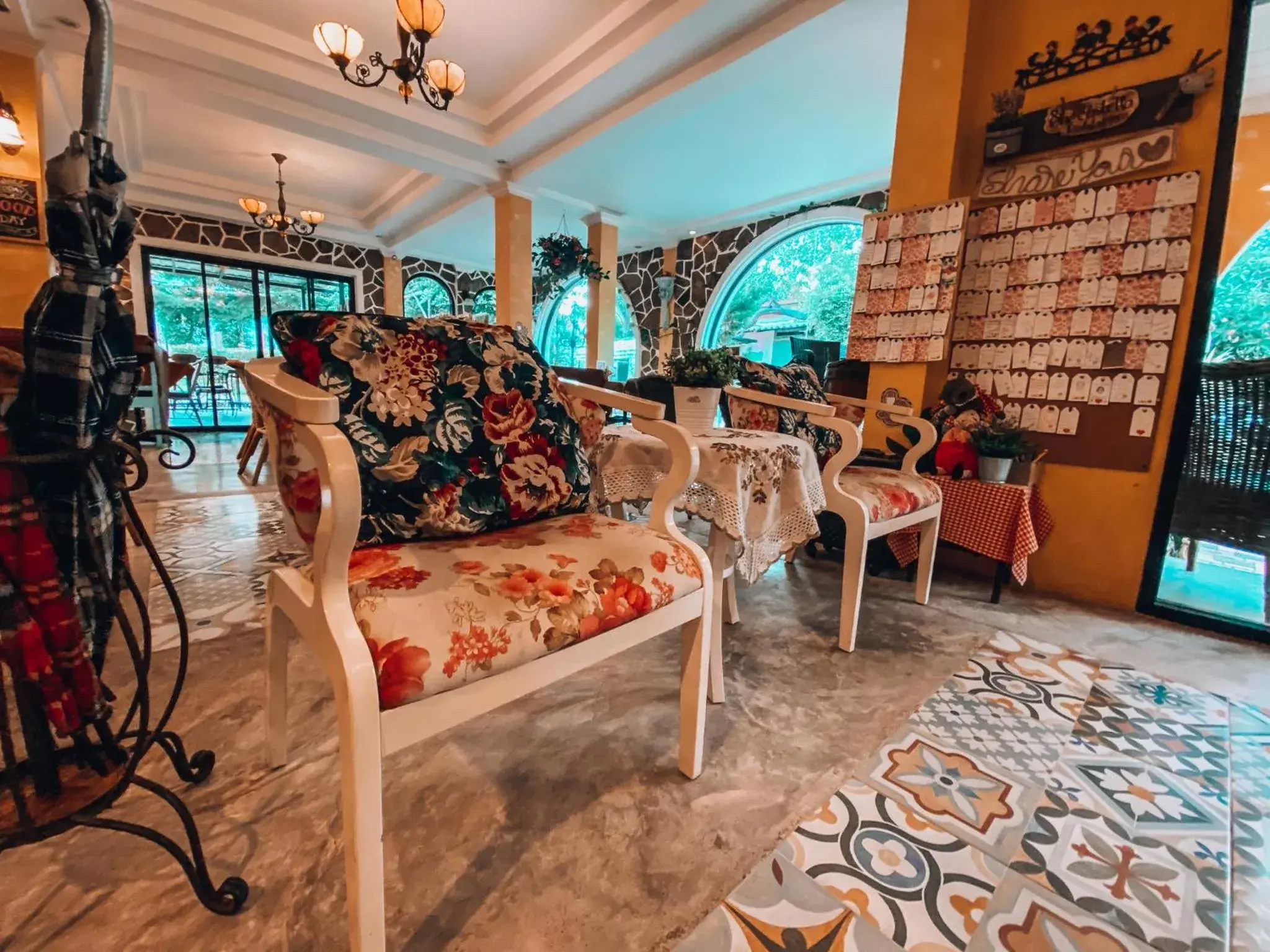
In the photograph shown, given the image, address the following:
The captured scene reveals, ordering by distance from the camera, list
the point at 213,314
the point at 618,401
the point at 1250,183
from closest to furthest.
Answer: the point at 618,401, the point at 1250,183, the point at 213,314

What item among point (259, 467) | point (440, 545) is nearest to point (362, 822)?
point (440, 545)

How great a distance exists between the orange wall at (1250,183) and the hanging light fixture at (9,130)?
5580mm

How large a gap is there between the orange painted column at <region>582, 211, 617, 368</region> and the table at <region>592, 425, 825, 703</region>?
4294 millimetres

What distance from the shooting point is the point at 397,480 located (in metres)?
0.90

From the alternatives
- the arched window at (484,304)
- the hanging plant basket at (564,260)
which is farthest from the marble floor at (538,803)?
the arched window at (484,304)

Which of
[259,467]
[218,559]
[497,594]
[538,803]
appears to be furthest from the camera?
[259,467]


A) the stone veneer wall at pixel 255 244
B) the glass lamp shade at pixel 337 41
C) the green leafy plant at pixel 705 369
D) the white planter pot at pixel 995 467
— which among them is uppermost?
the stone veneer wall at pixel 255 244

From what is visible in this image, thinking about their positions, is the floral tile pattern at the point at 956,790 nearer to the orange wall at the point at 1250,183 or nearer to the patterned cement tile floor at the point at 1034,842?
the patterned cement tile floor at the point at 1034,842

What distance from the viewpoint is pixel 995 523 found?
6.14ft

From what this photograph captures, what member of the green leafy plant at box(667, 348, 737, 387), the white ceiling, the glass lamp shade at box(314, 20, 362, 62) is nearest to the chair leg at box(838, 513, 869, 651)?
the green leafy plant at box(667, 348, 737, 387)

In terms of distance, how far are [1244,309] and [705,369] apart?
6.45ft

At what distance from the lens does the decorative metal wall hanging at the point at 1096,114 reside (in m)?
1.72

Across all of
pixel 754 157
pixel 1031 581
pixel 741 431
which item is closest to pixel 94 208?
pixel 741 431

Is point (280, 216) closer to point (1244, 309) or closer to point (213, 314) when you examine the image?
point (213, 314)
